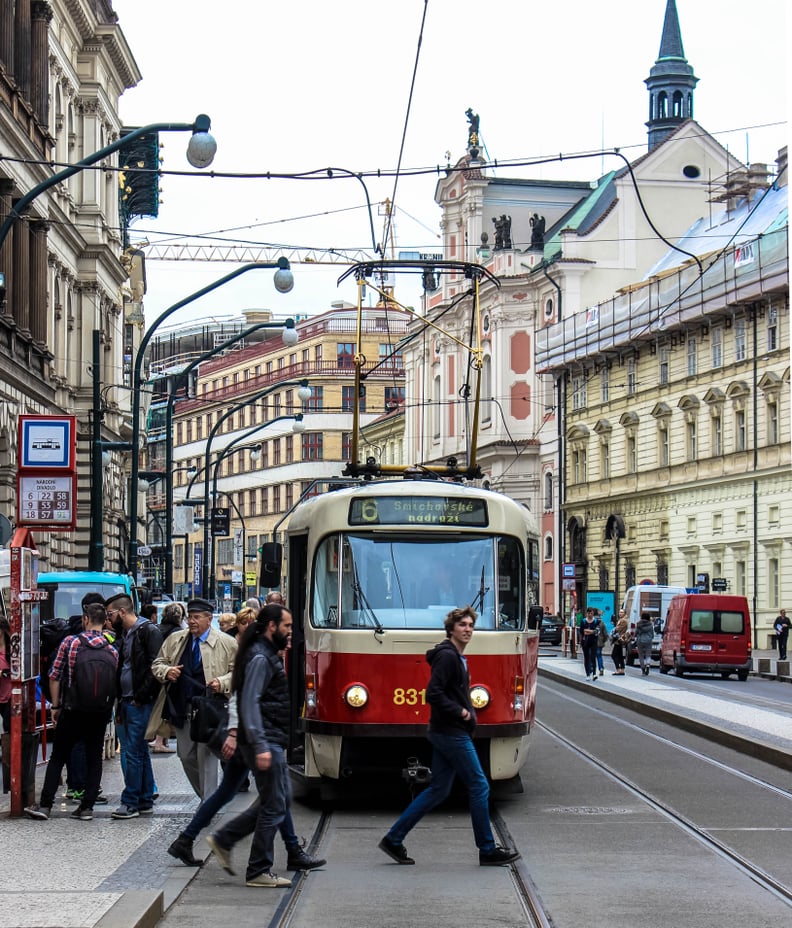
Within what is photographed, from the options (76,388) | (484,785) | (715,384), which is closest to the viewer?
(484,785)

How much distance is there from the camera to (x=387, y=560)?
15461mm

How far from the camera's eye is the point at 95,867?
11.2 metres

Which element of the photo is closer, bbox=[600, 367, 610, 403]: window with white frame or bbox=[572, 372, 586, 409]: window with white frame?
bbox=[600, 367, 610, 403]: window with white frame

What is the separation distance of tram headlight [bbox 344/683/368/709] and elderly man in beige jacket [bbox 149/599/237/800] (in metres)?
1.35

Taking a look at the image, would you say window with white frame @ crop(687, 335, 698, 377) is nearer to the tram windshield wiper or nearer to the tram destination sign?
the tram destination sign

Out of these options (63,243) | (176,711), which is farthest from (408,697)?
(63,243)

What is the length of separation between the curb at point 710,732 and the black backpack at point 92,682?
8.20 meters

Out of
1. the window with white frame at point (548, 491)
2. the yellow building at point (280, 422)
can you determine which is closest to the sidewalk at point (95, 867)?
the window with white frame at point (548, 491)

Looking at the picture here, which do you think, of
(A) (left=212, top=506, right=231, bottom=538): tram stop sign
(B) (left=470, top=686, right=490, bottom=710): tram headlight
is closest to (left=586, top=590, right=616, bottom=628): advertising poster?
(A) (left=212, top=506, right=231, bottom=538): tram stop sign

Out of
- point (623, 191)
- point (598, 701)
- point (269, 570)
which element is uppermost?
point (623, 191)

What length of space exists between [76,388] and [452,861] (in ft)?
137

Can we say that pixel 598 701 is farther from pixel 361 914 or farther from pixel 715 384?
pixel 715 384

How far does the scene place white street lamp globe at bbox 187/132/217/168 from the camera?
19.4 m

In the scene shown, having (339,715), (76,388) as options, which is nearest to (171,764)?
(339,715)
